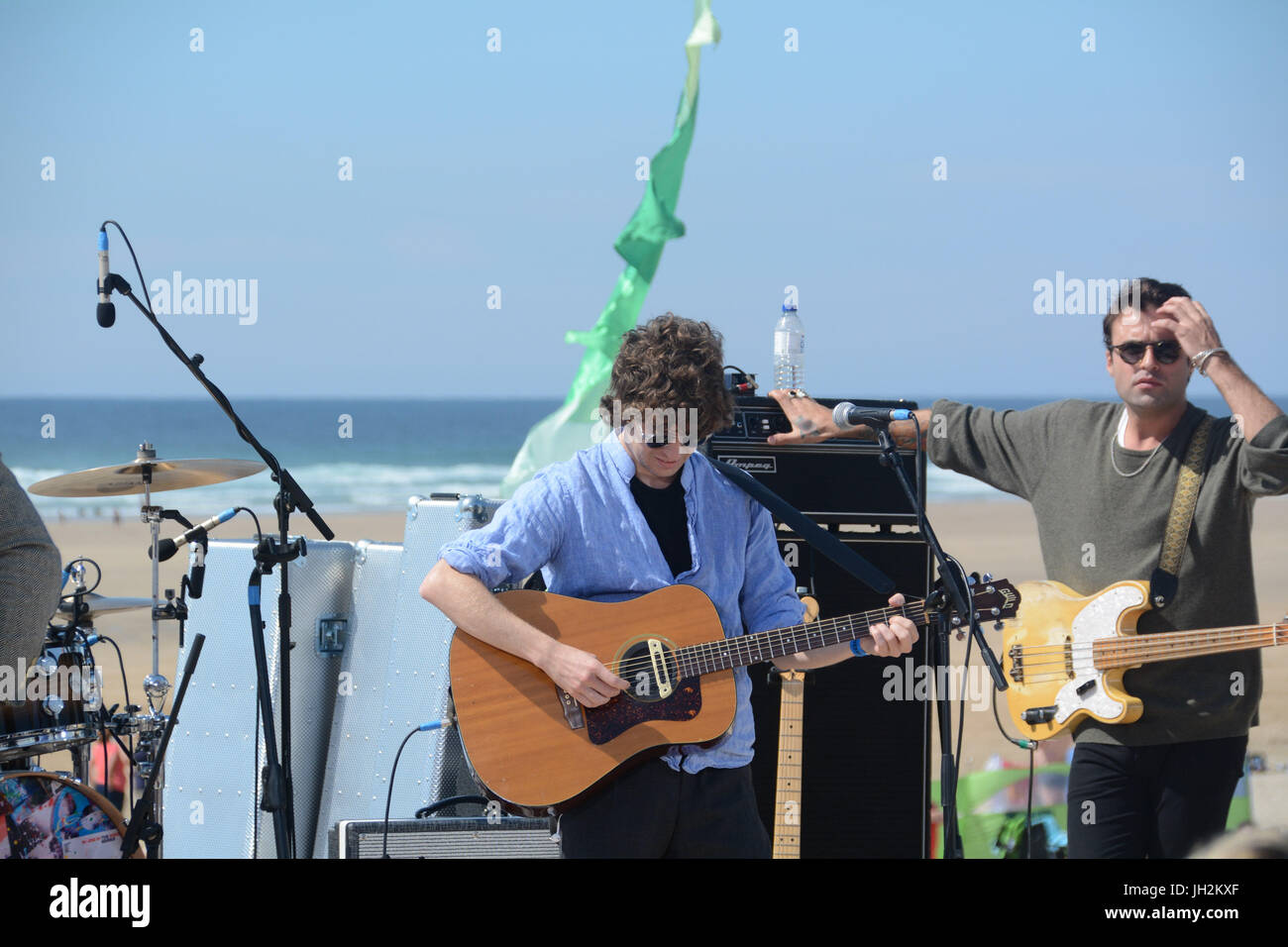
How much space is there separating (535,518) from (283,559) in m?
1.14

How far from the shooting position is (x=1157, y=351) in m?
2.94

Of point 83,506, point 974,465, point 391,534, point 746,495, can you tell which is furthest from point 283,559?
point 83,506

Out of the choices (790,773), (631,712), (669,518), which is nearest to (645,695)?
(631,712)

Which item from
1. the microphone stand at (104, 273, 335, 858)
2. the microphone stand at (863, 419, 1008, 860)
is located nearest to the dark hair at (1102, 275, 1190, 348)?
the microphone stand at (863, 419, 1008, 860)

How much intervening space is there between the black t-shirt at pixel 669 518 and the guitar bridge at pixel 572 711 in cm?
36

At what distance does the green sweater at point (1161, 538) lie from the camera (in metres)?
2.82

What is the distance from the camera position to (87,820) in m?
3.18

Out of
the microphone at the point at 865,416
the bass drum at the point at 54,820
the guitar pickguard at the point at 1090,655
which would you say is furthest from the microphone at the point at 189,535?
the guitar pickguard at the point at 1090,655

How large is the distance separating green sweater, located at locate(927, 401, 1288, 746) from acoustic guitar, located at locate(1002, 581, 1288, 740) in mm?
34

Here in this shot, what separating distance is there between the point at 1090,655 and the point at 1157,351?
0.74m

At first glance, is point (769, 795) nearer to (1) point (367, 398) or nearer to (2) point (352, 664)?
(2) point (352, 664)

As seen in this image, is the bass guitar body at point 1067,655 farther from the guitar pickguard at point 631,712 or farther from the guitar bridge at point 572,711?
the guitar bridge at point 572,711

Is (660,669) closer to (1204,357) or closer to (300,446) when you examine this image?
(1204,357)
